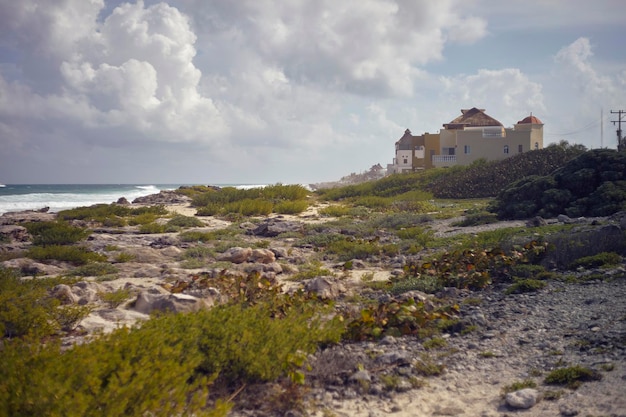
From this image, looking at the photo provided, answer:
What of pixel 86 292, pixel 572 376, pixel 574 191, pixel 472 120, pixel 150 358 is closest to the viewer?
pixel 150 358

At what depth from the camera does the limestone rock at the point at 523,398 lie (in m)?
3.97

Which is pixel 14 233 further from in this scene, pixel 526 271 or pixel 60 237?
pixel 526 271

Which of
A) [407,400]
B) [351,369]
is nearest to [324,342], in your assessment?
[351,369]

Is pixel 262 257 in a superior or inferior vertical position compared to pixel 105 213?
inferior

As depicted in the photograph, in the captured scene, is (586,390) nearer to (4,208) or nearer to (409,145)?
(4,208)

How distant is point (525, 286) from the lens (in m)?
7.36

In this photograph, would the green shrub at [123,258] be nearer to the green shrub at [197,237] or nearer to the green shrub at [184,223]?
the green shrub at [197,237]

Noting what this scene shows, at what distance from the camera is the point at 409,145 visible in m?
55.0

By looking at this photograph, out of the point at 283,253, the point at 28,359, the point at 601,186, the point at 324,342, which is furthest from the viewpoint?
the point at 601,186

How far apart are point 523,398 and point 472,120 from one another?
48.5 m

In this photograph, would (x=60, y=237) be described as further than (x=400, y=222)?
No

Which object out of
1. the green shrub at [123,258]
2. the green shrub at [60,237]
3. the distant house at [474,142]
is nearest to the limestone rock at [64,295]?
the green shrub at [123,258]

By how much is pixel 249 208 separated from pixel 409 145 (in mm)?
37193

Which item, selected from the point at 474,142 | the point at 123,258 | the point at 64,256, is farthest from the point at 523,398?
the point at 474,142
